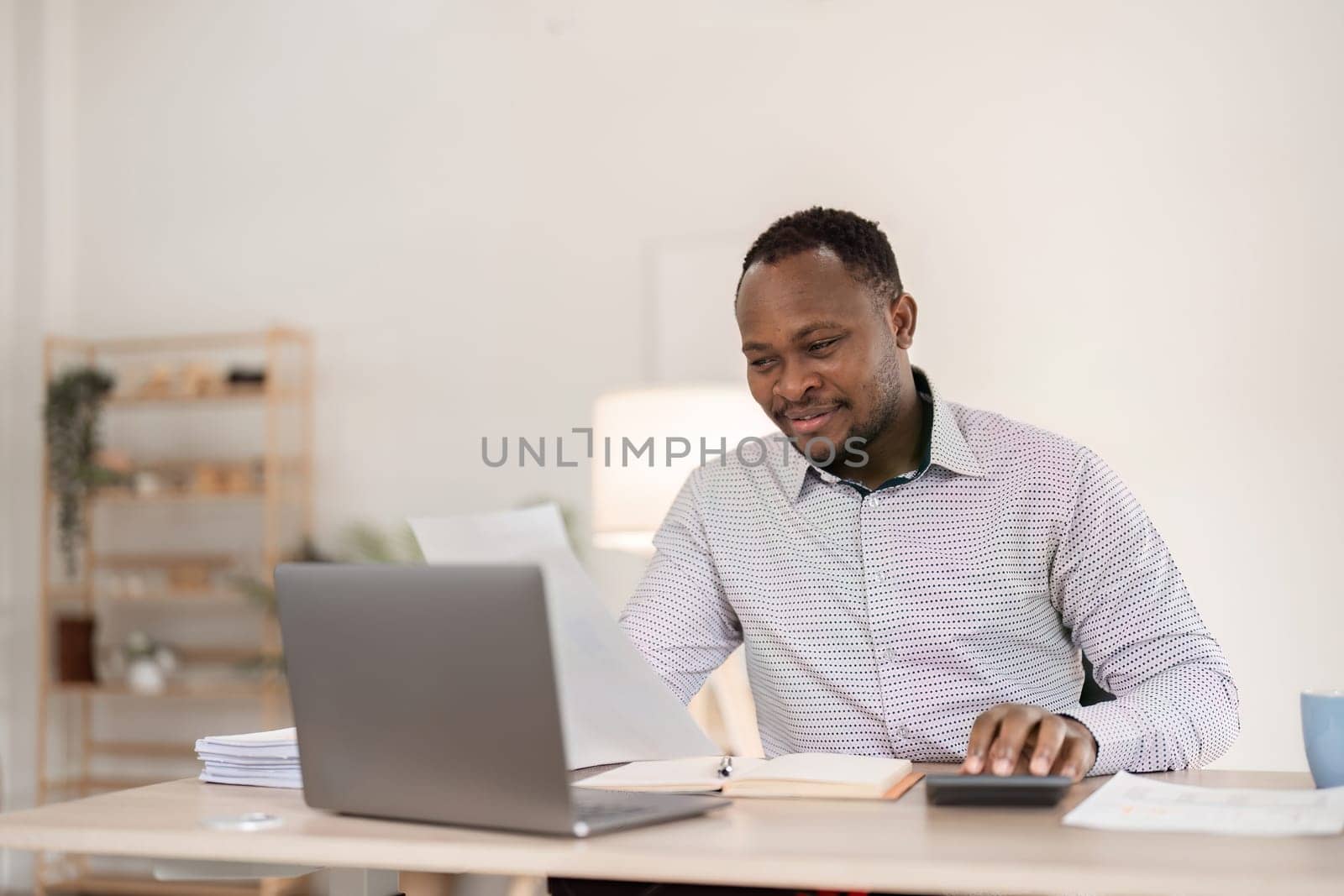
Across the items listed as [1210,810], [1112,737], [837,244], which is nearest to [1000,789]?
[1210,810]

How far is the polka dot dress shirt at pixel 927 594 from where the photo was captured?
5.18 ft

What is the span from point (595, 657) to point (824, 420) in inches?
23.9

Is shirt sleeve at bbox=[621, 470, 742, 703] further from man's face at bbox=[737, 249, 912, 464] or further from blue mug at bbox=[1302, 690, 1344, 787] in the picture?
blue mug at bbox=[1302, 690, 1344, 787]

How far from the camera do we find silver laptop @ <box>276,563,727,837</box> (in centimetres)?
95

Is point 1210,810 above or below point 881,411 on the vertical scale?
below

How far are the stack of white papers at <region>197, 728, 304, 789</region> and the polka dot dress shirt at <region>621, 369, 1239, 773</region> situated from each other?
53 cm

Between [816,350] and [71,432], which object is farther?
[71,432]

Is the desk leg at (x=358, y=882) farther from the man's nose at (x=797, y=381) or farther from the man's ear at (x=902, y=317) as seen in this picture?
the man's ear at (x=902, y=317)

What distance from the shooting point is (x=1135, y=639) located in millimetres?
1517

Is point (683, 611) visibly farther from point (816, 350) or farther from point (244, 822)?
point (244, 822)

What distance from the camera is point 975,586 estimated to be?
1637 millimetres

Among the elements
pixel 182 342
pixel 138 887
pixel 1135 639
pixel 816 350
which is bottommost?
pixel 138 887

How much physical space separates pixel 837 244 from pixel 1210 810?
3.07 ft

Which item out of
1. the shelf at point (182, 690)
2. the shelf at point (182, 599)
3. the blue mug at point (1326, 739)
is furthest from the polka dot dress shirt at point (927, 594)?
the shelf at point (182, 599)
